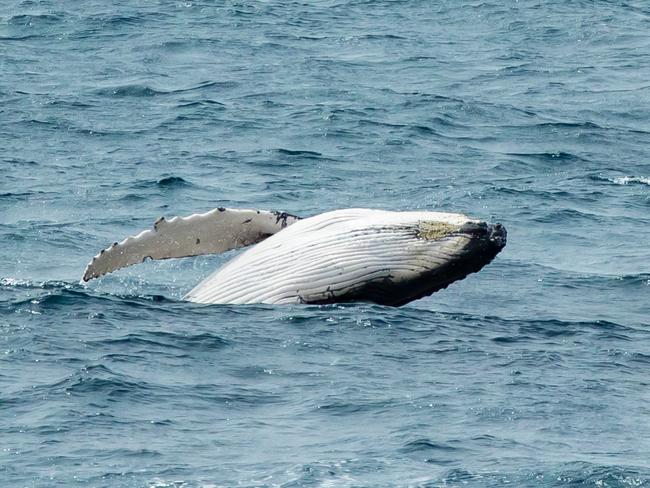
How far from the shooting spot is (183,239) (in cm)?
2162

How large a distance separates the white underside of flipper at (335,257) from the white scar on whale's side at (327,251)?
0.04 ft

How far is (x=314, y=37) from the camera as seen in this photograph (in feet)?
167

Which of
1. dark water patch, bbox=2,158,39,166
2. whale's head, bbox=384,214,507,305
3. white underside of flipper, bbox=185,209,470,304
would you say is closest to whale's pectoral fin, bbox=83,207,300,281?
white underside of flipper, bbox=185,209,470,304

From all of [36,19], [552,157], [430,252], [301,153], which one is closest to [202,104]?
[301,153]

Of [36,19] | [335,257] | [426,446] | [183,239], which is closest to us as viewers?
[426,446]

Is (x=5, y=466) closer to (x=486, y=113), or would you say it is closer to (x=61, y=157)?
(x=61, y=157)

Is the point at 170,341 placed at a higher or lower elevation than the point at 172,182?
higher

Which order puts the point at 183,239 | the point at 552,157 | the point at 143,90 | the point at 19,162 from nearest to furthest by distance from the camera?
the point at 183,239 < the point at 19,162 < the point at 552,157 < the point at 143,90

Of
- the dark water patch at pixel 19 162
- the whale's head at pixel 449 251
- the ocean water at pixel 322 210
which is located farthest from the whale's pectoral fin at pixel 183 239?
the dark water patch at pixel 19 162

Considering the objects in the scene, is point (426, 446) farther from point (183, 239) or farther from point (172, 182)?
point (172, 182)

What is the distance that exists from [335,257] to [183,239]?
2.00 m

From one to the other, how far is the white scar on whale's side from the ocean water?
455 millimetres

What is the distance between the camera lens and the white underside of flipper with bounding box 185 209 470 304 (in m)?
21.0

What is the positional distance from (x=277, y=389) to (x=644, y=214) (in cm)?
1465
